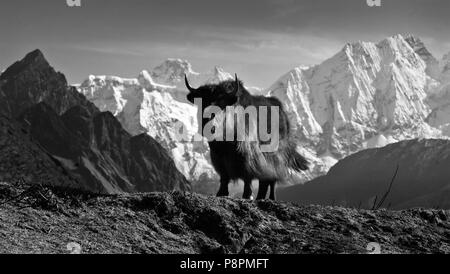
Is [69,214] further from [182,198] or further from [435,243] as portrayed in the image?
[435,243]

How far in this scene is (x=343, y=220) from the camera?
15.1 metres

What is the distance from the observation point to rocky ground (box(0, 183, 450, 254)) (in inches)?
469

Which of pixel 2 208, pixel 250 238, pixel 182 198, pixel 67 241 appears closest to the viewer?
pixel 67 241

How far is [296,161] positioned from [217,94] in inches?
211

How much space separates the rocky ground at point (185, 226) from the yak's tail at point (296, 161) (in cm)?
659

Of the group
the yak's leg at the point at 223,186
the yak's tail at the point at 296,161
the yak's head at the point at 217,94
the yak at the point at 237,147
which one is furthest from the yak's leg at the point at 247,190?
the yak's tail at the point at 296,161

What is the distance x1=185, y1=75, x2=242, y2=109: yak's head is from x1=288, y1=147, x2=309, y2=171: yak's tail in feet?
14.5

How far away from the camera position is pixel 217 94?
18438mm

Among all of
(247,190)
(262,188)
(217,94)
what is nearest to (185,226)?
(217,94)

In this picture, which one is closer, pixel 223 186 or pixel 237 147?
pixel 237 147

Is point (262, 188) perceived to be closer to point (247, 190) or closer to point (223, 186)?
point (247, 190)

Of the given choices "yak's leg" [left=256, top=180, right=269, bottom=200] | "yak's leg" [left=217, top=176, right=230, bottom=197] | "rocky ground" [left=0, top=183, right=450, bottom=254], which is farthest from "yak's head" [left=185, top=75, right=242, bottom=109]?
"rocky ground" [left=0, top=183, right=450, bottom=254]

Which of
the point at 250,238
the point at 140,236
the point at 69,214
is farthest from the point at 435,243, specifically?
the point at 69,214
